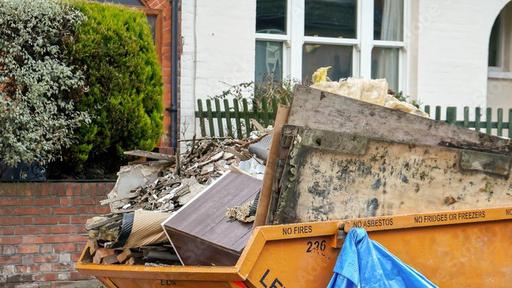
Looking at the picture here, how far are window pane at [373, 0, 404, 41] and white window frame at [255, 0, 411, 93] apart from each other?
0.29 ft

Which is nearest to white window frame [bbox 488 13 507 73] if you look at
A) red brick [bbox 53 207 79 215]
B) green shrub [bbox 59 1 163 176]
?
green shrub [bbox 59 1 163 176]

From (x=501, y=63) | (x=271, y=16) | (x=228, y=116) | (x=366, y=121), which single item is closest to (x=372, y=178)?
(x=366, y=121)

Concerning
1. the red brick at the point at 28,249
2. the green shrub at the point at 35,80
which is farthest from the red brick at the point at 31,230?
the green shrub at the point at 35,80

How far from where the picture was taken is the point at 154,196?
570 cm

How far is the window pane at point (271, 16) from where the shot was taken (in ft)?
35.8

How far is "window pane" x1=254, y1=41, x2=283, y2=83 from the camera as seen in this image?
10.9 m

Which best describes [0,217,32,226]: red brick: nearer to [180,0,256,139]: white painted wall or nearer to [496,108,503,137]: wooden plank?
[180,0,256,139]: white painted wall

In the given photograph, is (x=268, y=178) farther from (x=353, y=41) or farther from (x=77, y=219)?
(x=353, y=41)

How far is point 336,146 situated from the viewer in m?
4.65

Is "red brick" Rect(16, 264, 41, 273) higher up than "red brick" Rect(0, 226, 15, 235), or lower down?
lower down

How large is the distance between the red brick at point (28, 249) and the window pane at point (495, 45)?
8.07 metres

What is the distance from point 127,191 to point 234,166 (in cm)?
100

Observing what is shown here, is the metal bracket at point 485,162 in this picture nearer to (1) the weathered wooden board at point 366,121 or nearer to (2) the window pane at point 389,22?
(1) the weathered wooden board at point 366,121

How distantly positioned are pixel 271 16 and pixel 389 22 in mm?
1808
